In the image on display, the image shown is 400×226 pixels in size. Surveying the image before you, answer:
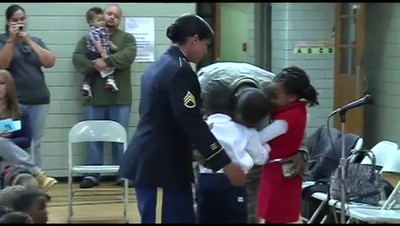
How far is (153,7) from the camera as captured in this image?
25.2 feet

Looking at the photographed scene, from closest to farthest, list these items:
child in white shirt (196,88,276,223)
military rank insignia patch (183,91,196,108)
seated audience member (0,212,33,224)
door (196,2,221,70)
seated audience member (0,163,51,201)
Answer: seated audience member (0,212,33,224) → military rank insignia patch (183,91,196,108) → child in white shirt (196,88,276,223) → seated audience member (0,163,51,201) → door (196,2,221,70)

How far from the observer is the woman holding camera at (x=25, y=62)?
21.6 ft

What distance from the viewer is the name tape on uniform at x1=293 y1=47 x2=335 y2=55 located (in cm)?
913

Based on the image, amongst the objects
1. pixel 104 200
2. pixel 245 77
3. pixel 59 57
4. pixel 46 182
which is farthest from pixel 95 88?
pixel 245 77

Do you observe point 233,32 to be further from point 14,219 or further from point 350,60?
point 14,219

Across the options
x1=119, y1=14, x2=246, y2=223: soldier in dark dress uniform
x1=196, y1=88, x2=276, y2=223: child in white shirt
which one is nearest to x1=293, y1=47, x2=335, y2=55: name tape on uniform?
x1=196, y1=88, x2=276, y2=223: child in white shirt

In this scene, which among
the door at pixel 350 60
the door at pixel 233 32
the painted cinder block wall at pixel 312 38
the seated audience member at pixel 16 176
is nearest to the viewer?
the seated audience member at pixel 16 176

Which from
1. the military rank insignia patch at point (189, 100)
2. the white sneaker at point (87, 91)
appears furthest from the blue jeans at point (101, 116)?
the military rank insignia patch at point (189, 100)

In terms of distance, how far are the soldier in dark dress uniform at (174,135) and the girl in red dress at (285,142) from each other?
39 centimetres

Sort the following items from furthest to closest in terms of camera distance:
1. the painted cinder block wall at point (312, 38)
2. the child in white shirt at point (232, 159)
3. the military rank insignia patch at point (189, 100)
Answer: the painted cinder block wall at point (312, 38)
the child in white shirt at point (232, 159)
the military rank insignia patch at point (189, 100)

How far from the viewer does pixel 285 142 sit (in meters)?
3.69

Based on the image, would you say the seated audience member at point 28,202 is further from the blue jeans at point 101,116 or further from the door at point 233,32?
the door at point 233,32

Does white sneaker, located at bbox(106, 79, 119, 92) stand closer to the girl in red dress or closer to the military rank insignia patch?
the girl in red dress

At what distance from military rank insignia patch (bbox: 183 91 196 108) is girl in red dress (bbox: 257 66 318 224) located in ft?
1.53
